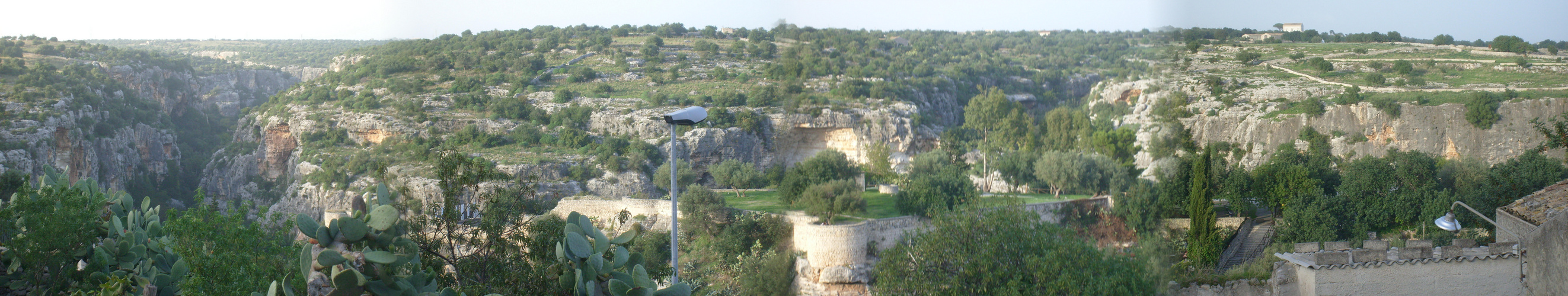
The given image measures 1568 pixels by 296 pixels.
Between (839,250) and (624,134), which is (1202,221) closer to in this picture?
(839,250)

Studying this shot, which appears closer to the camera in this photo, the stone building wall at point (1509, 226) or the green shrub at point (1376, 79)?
the stone building wall at point (1509, 226)

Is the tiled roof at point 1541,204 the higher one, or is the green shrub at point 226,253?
the green shrub at point 226,253

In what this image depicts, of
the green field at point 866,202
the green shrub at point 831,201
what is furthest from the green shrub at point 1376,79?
the green shrub at point 831,201

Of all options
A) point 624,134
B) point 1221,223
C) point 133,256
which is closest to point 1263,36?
point 1221,223

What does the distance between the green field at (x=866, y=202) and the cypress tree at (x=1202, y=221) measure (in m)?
1.86

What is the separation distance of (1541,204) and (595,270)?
8.35 m

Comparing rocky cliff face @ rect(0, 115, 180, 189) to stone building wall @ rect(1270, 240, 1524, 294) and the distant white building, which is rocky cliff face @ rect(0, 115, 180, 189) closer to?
stone building wall @ rect(1270, 240, 1524, 294)

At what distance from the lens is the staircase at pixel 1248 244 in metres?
8.66

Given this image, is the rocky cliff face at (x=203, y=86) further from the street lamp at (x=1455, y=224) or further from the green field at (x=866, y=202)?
the street lamp at (x=1455, y=224)

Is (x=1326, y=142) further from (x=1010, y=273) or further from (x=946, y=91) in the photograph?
(x=946, y=91)

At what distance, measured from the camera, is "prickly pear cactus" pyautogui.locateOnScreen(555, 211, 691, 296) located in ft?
7.04

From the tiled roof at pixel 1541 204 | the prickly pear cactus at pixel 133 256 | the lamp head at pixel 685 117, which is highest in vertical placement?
the lamp head at pixel 685 117

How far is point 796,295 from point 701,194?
7.11 feet

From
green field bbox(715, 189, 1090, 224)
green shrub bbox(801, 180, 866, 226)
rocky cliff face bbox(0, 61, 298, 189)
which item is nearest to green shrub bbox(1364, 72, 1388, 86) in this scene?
green field bbox(715, 189, 1090, 224)
